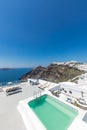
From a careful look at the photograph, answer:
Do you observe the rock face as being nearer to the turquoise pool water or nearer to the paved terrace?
the turquoise pool water

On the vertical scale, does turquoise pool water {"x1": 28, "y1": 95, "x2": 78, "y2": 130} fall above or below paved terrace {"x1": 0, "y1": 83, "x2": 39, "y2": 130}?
below

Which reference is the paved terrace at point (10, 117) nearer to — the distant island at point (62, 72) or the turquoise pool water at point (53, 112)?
the turquoise pool water at point (53, 112)

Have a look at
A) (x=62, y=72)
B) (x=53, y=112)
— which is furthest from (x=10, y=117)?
(x=62, y=72)

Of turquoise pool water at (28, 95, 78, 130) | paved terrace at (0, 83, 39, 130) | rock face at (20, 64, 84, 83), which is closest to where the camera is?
paved terrace at (0, 83, 39, 130)

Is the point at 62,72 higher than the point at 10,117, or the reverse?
the point at 62,72

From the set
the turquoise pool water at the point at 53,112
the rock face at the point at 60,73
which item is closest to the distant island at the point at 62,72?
the rock face at the point at 60,73

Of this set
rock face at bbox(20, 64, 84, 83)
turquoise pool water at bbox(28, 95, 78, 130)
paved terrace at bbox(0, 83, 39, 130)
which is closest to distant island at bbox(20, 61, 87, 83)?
rock face at bbox(20, 64, 84, 83)

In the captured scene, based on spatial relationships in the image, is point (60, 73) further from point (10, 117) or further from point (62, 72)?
point (10, 117)

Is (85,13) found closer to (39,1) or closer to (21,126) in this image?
(39,1)

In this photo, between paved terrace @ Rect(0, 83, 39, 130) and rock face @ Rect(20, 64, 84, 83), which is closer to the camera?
paved terrace @ Rect(0, 83, 39, 130)
